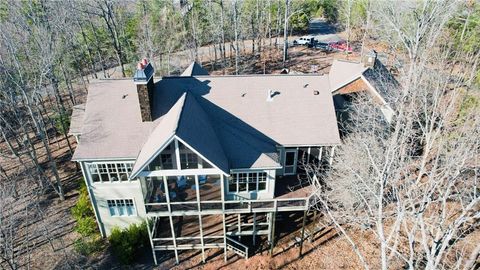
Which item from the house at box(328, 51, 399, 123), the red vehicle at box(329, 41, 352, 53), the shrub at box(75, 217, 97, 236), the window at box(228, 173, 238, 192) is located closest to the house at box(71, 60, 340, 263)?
the window at box(228, 173, 238, 192)

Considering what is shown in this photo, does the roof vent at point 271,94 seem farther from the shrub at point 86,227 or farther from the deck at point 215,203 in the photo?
the shrub at point 86,227

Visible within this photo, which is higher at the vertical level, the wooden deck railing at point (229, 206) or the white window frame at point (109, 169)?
the white window frame at point (109, 169)

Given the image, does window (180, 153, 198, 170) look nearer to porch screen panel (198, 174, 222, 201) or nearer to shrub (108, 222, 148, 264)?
porch screen panel (198, 174, 222, 201)

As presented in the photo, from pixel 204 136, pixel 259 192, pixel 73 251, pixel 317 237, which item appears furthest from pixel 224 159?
pixel 73 251

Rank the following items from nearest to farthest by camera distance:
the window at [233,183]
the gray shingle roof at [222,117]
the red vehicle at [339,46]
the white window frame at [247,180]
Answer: the gray shingle roof at [222,117] < the white window frame at [247,180] < the window at [233,183] < the red vehicle at [339,46]

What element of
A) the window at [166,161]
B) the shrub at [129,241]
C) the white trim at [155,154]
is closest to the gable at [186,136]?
the white trim at [155,154]

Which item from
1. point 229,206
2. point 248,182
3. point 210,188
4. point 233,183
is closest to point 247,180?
point 248,182

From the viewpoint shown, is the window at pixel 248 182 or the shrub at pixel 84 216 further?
the shrub at pixel 84 216
